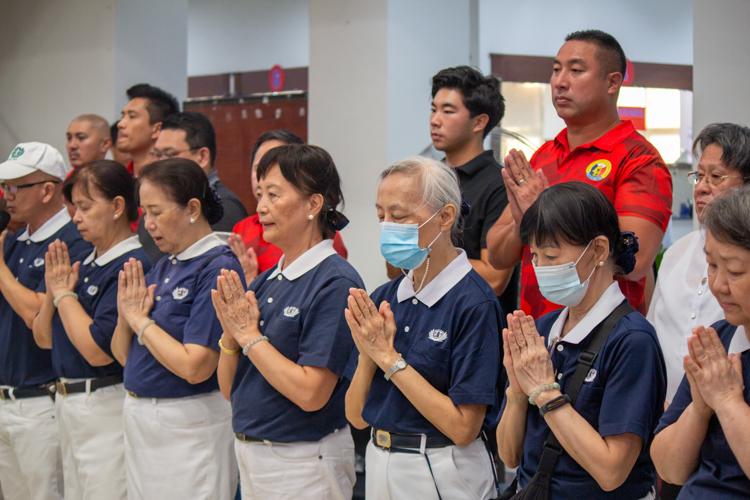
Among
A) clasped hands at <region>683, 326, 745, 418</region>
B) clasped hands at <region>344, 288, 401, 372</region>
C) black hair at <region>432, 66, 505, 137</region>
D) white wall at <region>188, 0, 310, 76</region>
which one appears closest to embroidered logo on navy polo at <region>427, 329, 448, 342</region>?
clasped hands at <region>344, 288, 401, 372</region>

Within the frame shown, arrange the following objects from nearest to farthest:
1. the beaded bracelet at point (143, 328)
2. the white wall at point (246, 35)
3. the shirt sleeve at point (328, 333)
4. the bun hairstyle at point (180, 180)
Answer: the shirt sleeve at point (328, 333), the beaded bracelet at point (143, 328), the bun hairstyle at point (180, 180), the white wall at point (246, 35)

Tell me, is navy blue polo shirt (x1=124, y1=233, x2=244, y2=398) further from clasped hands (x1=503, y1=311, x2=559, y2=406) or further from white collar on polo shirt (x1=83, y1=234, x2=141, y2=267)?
clasped hands (x1=503, y1=311, x2=559, y2=406)

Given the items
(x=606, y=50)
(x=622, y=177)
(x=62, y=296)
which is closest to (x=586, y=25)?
(x=606, y=50)

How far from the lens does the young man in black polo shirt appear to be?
2.85 m

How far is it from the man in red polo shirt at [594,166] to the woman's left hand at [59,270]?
5.79 feet

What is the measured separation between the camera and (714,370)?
4.62 feet

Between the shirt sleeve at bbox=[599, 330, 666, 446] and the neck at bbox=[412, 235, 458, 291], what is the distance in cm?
57

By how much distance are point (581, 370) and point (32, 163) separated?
2960 millimetres

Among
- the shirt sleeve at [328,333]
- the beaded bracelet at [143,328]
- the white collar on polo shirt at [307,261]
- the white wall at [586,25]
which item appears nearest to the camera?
the shirt sleeve at [328,333]

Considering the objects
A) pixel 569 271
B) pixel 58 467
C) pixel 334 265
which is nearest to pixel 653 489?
pixel 569 271

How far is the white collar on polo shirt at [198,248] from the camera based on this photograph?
8.83 ft

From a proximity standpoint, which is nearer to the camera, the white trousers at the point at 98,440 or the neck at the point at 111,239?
the white trousers at the point at 98,440

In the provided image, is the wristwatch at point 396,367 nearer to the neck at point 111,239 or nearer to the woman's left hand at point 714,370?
the woman's left hand at point 714,370

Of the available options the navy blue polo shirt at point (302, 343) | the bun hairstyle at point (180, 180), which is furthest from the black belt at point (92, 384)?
the navy blue polo shirt at point (302, 343)
